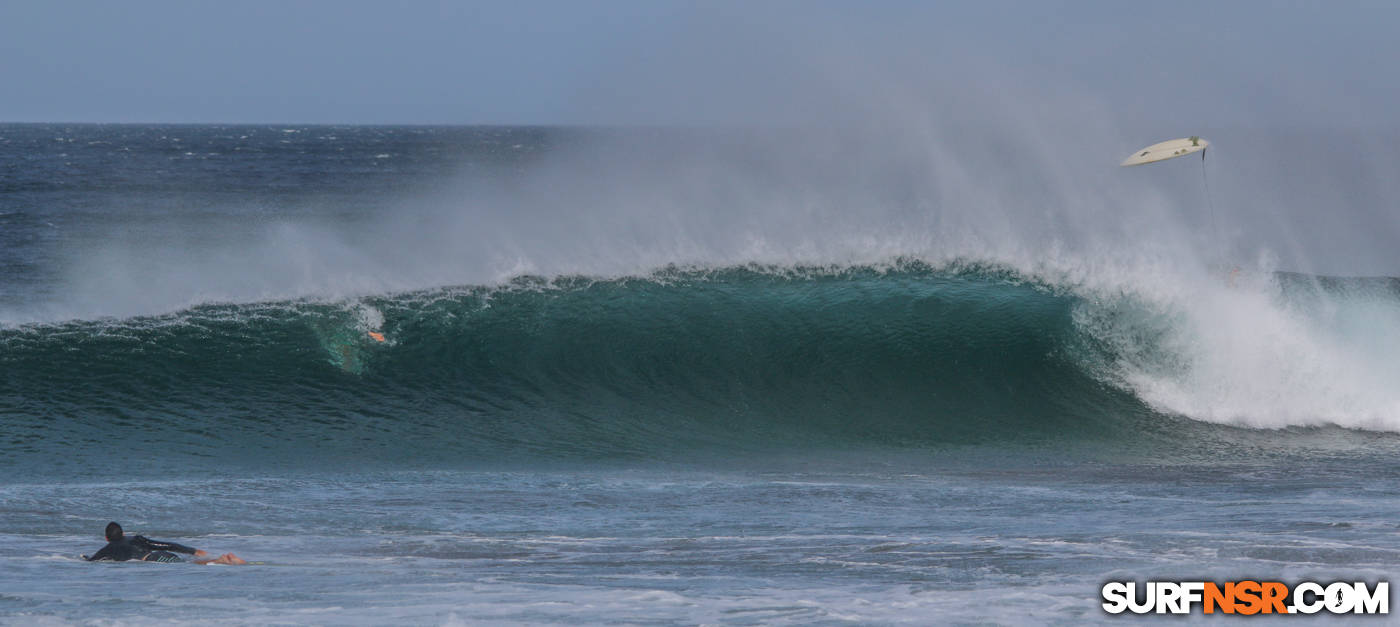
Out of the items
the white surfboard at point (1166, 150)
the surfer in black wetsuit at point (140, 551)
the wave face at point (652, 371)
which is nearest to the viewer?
the surfer in black wetsuit at point (140, 551)

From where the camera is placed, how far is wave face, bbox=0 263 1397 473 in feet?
41.6

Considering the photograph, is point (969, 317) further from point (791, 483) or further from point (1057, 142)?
point (1057, 142)

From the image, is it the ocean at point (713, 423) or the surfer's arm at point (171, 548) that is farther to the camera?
the surfer's arm at point (171, 548)

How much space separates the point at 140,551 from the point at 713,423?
656 cm

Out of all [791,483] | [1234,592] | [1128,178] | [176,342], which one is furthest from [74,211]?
[1234,592]

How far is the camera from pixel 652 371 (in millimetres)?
14625

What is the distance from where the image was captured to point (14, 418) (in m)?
12.9

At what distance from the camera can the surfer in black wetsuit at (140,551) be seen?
7.92 m

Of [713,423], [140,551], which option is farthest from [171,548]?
[713,423]

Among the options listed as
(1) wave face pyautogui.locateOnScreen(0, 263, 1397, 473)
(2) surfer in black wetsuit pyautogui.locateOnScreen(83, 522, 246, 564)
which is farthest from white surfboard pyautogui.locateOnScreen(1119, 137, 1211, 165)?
(2) surfer in black wetsuit pyautogui.locateOnScreen(83, 522, 246, 564)

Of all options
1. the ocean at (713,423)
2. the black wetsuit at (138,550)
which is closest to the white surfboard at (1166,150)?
the ocean at (713,423)

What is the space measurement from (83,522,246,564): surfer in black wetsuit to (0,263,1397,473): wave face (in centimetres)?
372

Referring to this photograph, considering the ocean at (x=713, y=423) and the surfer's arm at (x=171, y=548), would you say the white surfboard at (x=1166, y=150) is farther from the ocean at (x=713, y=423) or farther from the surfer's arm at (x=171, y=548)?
the surfer's arm at (x=171, y=548)

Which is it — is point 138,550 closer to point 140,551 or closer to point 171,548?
point 140,551
